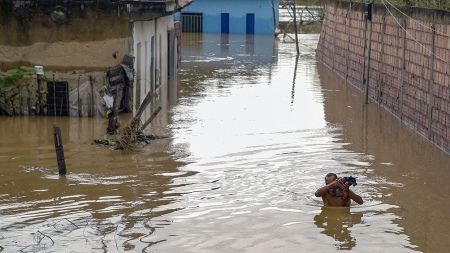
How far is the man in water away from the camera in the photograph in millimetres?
10141

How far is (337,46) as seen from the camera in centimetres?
2925

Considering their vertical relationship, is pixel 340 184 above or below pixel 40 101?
below

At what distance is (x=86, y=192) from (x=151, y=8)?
7867mm

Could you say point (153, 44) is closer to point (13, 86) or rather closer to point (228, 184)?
point (13, 86)

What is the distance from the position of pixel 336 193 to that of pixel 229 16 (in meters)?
44.2

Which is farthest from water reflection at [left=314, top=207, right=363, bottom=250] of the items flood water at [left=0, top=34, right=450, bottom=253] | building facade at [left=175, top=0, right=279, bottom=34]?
building facade at [left=175, top=0, right=279, bottom=34]

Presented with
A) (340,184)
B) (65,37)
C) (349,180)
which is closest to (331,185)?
(340,184)

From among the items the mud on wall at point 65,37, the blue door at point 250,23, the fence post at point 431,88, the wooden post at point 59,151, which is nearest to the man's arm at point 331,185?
the wooden post at point 59,151

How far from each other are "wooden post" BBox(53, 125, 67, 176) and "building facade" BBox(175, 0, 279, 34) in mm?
41976

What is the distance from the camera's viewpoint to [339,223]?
9688 millimetres

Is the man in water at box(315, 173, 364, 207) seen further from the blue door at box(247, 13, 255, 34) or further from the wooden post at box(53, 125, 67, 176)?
the blue door at box(247, 13, 255, 34)

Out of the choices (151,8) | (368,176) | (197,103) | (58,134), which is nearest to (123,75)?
(151,8)

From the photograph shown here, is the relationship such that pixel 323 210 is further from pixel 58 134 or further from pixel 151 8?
pixel 151 8

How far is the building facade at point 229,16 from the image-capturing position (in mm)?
53062
